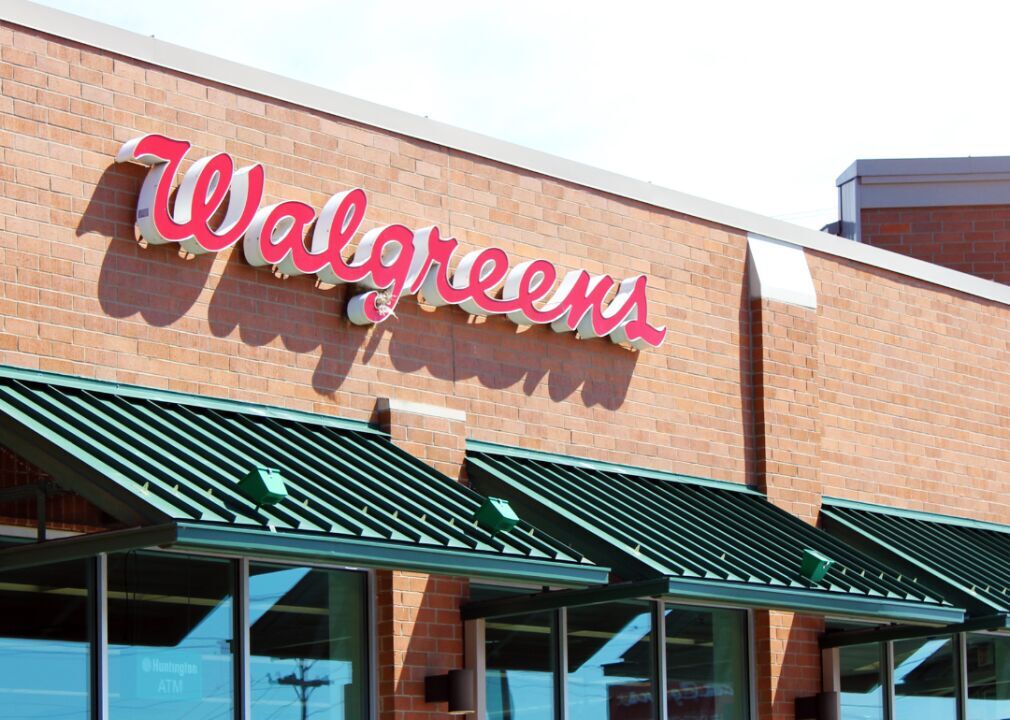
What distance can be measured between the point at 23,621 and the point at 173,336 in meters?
2.54

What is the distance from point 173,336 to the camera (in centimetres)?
1343

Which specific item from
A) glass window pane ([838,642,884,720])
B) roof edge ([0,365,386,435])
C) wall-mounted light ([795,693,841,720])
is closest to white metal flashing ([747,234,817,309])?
glass window pane ([838,642,884,720])

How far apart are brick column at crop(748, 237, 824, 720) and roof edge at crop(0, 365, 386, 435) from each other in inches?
207

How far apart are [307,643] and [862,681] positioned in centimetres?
734

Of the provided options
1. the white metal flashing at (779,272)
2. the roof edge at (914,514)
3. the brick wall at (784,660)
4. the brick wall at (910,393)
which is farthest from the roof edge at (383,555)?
the brick wall at (910,393)

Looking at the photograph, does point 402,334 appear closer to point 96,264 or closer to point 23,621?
point 96,264

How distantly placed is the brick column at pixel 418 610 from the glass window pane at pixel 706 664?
264 centimetres

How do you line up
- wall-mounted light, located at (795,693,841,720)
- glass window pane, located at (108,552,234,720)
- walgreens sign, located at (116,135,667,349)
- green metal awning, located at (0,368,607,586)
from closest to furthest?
green metal awning, located at (0,368,607,586), glass window pane, located at (108,552,234,720), walgreens sign, located at (116,135,667,349), wall-mounted light, located at (795,693,841,720)

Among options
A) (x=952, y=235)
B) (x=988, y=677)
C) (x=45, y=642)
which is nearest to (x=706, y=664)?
(x=988, y=677)

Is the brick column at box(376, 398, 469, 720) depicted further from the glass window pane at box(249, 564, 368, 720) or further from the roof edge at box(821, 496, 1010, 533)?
the roof edge at box(821, 496, 1010, 533)

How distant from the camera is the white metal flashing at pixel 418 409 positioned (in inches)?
585

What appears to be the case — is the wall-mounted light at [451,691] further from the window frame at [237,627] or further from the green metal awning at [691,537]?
the green metal awning at [691,537]

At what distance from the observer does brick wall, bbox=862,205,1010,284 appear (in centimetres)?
2762

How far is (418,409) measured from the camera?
15078 millimetres
